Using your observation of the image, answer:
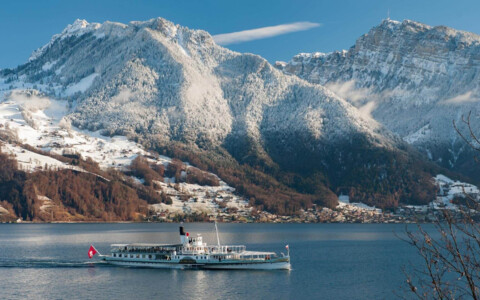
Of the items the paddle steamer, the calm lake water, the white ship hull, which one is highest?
the paddle steamer

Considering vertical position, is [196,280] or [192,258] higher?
[192,258]

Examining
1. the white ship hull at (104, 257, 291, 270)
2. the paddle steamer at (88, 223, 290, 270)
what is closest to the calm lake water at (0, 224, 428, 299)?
the white ship hull at (104, 257, 291, 270)

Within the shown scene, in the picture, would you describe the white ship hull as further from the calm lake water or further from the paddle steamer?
the calm lake water

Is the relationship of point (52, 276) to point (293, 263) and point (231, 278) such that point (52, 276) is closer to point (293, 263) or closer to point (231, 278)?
point (231, 278)

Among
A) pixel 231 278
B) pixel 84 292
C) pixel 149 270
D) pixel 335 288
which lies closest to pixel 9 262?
pixel 149 270

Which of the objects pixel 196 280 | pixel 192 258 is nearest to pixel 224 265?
pixel 192 258

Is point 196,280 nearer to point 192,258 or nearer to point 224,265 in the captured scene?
point 224,265

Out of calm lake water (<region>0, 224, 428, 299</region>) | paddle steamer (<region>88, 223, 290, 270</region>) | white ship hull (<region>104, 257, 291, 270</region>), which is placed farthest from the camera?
paddle steamer (<region>88, 223, 290, 270</region>)

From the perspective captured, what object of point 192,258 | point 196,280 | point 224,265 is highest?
point 192,258

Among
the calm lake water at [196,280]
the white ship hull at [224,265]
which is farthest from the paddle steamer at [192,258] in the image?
the calm lake water at [196,280]

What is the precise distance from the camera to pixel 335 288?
109688 mm

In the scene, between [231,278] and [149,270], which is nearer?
[231,278]

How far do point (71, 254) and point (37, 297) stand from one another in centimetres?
7062

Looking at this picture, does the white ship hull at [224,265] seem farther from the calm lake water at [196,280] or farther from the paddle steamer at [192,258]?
the calm lake water at [196,280]
